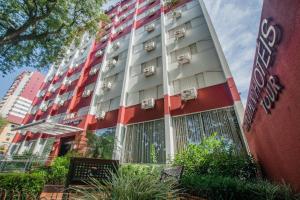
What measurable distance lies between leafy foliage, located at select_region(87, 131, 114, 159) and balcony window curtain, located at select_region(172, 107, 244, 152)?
175 inches

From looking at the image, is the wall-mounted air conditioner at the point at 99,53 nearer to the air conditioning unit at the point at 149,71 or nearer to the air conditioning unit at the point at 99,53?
the air conditioning unit at the point at 99,53

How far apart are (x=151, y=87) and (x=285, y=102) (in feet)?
31.9

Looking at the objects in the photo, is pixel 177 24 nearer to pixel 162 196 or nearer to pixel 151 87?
pixel 151 87

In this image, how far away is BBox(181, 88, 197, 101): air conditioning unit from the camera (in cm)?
972

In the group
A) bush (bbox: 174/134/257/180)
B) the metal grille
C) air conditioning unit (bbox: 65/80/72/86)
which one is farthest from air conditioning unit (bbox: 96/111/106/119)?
the metal grille

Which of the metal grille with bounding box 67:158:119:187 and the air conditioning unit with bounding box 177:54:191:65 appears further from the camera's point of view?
the air conditioning unit with bounding box 177:54:191:65

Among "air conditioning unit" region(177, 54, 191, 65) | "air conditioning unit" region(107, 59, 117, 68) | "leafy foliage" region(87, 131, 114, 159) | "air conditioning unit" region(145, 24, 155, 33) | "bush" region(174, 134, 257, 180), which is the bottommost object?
"bush" region(174, 134, 257, 180)

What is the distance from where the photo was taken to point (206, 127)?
8828 mm

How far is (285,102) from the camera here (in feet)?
9.54

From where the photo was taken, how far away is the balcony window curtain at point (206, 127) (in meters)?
7.90

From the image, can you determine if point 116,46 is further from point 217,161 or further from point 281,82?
point 281,82

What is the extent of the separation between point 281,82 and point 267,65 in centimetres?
49

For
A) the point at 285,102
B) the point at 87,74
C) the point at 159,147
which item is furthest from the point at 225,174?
the point at 87,74

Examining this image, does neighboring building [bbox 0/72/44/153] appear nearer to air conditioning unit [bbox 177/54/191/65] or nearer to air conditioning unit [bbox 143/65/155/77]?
air conditioning unit [bbox 143/65/155/77]
